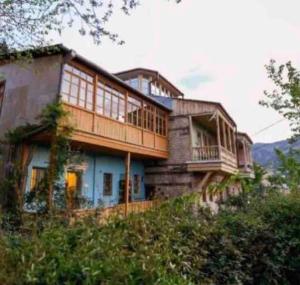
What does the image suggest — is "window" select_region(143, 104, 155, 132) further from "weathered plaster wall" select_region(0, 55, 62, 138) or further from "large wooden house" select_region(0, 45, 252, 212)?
"weathered plaster wall" select_region(0, 55, 62, 138)

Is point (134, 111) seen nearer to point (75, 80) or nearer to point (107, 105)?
point (107, 105)

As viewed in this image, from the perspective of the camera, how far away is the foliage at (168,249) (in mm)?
3049

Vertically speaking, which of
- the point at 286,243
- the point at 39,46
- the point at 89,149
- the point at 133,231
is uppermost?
the point at 39,46

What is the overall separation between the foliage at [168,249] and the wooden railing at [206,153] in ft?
27.0

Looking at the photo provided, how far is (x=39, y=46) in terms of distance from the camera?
7.64m

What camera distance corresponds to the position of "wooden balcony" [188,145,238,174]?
15945mm

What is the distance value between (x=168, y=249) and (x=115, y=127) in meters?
8.84

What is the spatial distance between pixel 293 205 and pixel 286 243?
4.21ft

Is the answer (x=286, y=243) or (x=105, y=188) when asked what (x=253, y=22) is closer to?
(x=286, y=243)

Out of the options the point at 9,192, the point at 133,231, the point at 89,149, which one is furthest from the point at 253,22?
the point at 9,192

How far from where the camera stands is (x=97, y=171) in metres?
14.5

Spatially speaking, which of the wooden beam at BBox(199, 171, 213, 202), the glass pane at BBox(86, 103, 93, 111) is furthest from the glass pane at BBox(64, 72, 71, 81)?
the wooden beam at BBox(199, 171, 213, 202)

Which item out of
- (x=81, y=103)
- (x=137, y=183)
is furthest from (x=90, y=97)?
(x=137, y=183)

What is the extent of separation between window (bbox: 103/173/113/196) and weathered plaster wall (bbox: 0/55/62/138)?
5.17 metres
